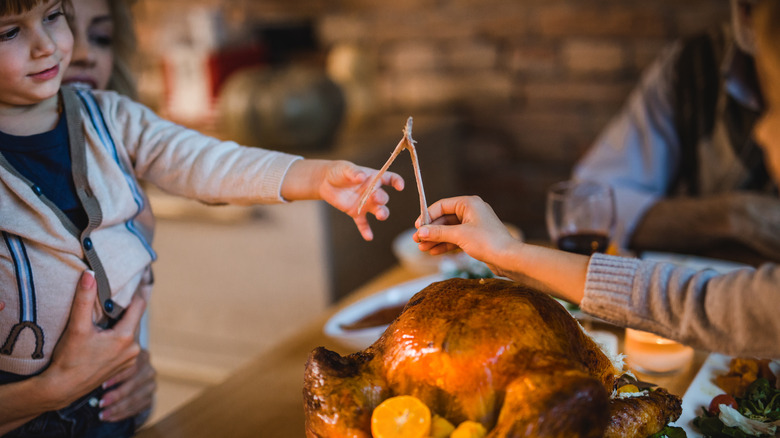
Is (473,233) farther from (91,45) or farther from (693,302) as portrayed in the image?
(91,45)

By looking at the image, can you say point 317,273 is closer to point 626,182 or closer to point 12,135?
point 626,182

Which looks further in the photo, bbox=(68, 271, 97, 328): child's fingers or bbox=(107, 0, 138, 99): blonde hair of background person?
bbox=(107, 0, 138, 99): blonde hair of background person

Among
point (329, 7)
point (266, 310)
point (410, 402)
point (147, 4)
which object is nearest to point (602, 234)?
point (410, 402)

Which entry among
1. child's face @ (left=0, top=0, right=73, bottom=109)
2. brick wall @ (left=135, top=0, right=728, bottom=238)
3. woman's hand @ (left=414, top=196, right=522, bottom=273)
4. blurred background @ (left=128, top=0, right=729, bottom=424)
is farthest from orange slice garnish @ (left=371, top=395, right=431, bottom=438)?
brick wall @ (left=135, top=0, right=728, bottom=238)

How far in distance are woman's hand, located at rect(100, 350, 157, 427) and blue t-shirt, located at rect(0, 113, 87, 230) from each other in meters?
0.27

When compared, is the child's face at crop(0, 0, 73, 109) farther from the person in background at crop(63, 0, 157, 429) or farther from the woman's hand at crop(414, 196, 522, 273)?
the woman's hand at crop(414, 196, 522, 273)

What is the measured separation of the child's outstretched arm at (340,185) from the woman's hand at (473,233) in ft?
0.27

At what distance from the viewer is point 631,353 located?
3.10 ft

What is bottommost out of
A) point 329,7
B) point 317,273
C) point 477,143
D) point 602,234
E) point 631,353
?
point 317,273

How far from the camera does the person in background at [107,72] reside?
939 millimetres

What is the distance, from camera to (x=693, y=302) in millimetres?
658

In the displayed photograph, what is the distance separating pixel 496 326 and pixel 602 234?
522 millimetres

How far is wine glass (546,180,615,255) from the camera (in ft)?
3.55

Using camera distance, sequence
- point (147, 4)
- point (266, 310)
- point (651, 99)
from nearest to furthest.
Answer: point (651, 99) < point (266, 310) < point (147, 4)
